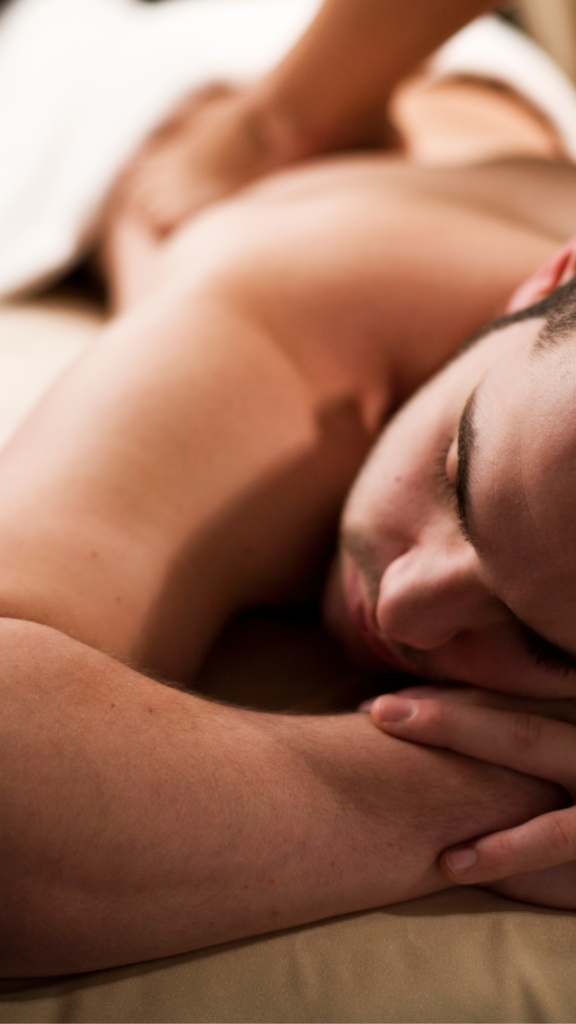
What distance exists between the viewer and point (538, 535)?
1.75 feet

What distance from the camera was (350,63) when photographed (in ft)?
4.29

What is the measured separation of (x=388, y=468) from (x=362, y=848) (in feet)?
0.96

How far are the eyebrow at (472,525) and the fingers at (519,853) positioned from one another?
0.36ft

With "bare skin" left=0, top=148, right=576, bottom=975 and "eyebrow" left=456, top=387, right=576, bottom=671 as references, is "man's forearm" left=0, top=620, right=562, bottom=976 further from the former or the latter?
"eyebrow" left=456, top=387, right=576, bottom=671

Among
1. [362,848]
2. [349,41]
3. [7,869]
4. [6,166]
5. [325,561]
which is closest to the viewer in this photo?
[7,869]

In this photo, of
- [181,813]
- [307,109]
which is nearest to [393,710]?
[181,813]

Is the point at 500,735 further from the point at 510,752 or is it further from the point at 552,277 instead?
the point at 552,277

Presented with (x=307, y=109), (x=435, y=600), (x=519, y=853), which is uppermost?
(x=307, y=109)

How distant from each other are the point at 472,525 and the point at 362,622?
0.61 ft

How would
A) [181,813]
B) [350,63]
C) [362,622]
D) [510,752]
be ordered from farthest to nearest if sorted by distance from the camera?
[350,63], [362,622], [510,752], [181,813]

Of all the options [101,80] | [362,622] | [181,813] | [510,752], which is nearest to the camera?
[181,813]

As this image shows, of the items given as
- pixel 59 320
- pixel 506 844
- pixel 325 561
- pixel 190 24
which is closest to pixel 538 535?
pixel 506 844

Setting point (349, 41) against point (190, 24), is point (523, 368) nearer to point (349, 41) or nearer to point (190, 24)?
point (349, 41)

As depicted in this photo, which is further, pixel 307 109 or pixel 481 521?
pixel 307 109
